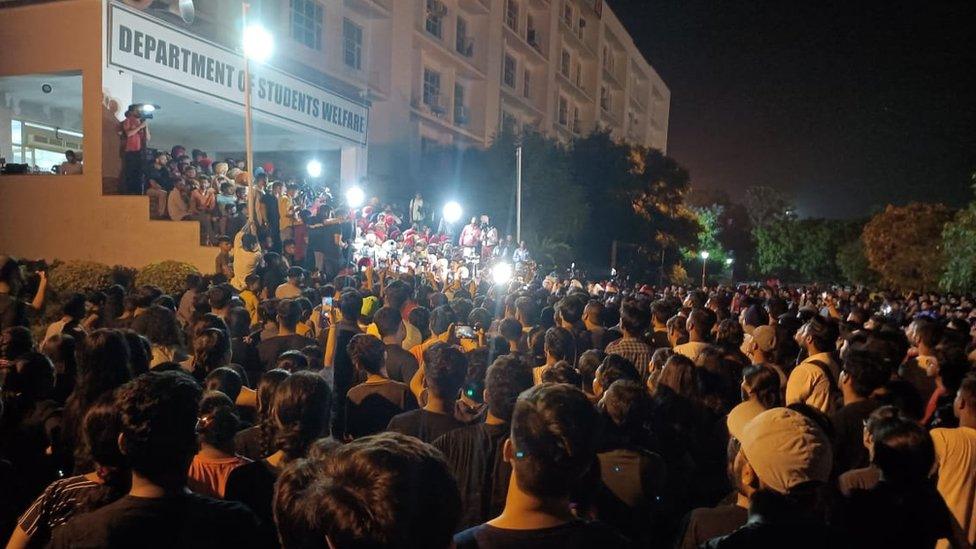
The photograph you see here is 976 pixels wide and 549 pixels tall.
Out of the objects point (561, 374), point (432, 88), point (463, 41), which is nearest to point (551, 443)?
point (561, 374)

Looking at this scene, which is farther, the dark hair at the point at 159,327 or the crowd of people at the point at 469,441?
the dark hair at the point at 159,327

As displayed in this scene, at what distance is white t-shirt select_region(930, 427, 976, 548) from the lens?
12.2 ft

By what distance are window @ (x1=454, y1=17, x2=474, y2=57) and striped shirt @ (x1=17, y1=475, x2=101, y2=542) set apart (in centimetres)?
3421

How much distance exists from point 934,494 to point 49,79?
1796cm

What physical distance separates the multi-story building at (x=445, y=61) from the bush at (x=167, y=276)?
23.4 feet

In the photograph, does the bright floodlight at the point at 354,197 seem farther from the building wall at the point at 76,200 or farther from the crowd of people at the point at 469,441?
the crowd of people at the point at 469,441

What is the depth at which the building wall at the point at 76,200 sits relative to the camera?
14555 millimetres

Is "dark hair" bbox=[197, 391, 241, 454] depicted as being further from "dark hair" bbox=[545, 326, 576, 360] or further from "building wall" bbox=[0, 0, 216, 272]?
"building wall" bbox=[0, 0, 216, 272]

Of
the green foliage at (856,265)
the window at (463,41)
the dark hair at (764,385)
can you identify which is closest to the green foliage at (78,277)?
the dark hair at (764,385)

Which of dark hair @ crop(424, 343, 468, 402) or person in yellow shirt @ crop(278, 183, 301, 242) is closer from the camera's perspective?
dark hair @ crop(424, 343, 468, 402)

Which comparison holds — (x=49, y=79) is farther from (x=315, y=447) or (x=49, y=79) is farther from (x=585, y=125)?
(x=585, y=125)

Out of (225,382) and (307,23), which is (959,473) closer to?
(225,382)

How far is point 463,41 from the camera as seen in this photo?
3566 cm

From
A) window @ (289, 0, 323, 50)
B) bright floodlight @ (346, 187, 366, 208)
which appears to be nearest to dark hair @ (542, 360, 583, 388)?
bright floodlight @ (346, 187, 366, 208)
